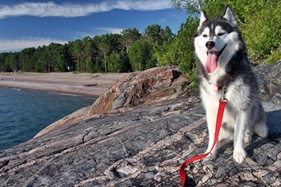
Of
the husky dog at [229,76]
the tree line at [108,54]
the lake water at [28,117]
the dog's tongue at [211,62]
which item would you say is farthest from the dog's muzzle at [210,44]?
the tree line at [108,54]

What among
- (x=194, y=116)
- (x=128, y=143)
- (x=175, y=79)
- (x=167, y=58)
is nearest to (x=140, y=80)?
(x=175, y=79)

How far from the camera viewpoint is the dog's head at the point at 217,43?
3803mm

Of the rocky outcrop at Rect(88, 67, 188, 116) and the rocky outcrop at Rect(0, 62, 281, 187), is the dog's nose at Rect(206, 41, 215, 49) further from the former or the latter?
the rocky outcrop at Rect(88, 67, 188, 116)

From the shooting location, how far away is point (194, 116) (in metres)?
6.11

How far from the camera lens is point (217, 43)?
3771mm

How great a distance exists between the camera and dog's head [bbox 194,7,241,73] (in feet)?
12.5

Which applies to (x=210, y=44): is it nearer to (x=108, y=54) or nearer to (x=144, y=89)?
(x=144, y=89)

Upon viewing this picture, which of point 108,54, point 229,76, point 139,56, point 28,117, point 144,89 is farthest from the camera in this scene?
point 108,54

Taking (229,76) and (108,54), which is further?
(108,54)

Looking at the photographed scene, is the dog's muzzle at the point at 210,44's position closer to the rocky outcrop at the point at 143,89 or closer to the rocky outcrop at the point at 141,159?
the rocky outcrop at the point at 141,159

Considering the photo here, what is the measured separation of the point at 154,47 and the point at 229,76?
31566mm

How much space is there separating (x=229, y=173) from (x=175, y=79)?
9.69m

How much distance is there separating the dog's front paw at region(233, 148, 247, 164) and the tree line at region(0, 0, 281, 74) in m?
2.23

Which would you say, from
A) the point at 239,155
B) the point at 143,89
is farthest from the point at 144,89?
the point at 239,155
